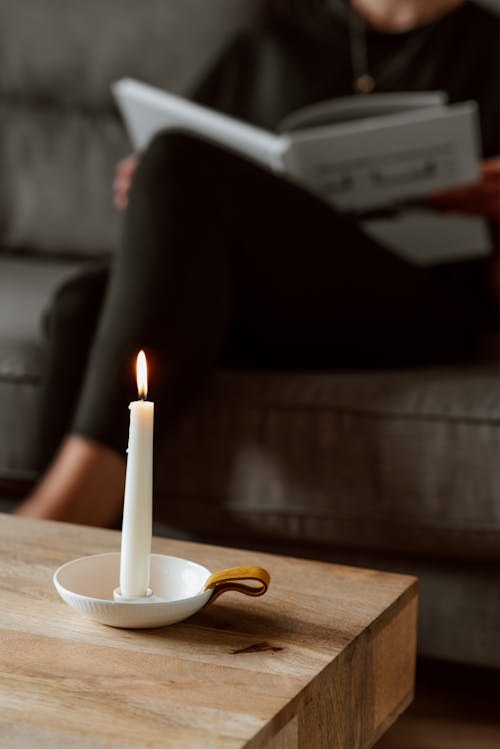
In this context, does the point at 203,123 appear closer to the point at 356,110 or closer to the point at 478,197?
the point at 356,110

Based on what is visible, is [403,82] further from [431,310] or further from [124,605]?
[124,605]

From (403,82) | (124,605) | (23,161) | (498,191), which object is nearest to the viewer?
(124,605)

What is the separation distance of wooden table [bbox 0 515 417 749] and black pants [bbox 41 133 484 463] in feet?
1.29

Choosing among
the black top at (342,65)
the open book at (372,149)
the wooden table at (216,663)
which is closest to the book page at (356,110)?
the open book at (372,149)

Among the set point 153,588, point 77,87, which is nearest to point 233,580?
point 153,588

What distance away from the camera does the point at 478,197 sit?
1404mm

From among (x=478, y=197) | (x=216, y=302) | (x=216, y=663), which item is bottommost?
(x=216, y=663)

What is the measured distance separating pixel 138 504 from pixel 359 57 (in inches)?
47.8

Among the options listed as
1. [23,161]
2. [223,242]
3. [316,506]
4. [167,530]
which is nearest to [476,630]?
[316,506]

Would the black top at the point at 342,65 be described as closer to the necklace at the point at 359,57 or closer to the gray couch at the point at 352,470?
the necklace at the point at 359,57

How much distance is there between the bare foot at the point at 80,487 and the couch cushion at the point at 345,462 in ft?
0.55

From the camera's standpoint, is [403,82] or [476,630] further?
[403,82]

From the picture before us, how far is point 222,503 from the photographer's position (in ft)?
4.00

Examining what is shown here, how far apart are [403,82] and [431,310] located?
0.47 m
